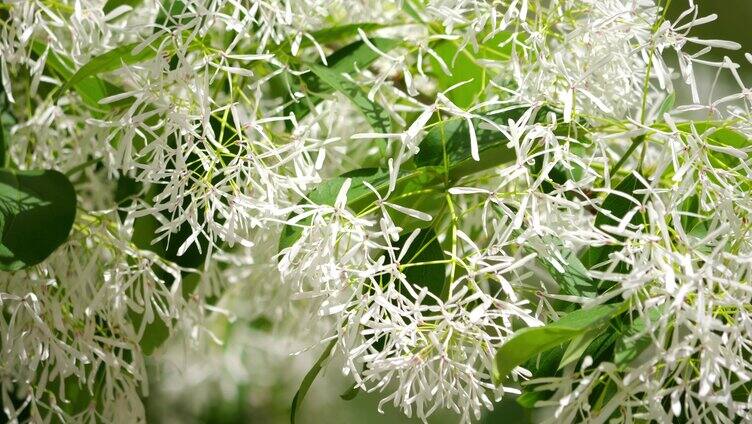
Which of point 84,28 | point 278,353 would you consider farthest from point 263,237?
point 278,353

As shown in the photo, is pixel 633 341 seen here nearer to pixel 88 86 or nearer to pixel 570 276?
pixel 570 276

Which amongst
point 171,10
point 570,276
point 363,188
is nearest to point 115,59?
point 171,10

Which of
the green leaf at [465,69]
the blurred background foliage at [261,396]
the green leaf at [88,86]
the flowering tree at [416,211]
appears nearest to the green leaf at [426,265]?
the flowering tree at [416,211]

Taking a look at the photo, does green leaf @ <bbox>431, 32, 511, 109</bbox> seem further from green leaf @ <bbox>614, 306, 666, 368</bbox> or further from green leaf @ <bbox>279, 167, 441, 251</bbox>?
green leaf @ <bbox>614, 306, 666, 368</bbox>

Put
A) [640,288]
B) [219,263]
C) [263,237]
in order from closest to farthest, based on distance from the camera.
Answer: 1. [640,288]
2. [263,237]
3. [219,263]

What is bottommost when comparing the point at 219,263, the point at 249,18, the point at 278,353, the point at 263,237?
the point at 278,353

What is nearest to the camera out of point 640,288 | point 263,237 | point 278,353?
point 640,288

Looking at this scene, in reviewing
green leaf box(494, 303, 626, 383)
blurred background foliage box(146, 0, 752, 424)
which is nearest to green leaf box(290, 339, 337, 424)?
green leaf box(494, 303, 626, 383)

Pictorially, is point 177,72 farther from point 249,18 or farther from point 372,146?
point 372,146
